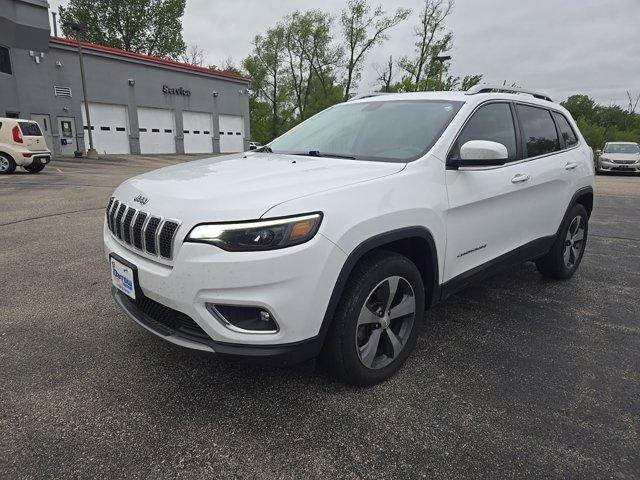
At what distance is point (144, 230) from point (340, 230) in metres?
0.99

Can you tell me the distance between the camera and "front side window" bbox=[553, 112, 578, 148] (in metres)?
4.13

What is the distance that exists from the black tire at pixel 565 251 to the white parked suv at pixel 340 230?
1.93 ft

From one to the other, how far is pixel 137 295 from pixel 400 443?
1.52 meters

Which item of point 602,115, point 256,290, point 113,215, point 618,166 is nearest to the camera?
point 256,290

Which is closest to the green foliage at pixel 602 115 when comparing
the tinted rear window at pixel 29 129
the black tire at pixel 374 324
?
the tinted rear window at pixel 29 129

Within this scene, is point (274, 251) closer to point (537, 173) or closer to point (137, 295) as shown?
point (137, 295)

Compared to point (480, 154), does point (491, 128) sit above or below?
above

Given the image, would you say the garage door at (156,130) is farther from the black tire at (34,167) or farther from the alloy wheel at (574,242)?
the alloy wheel at (574,242)

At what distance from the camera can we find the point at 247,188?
217 centimetres

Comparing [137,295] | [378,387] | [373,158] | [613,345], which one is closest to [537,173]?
[613,345]

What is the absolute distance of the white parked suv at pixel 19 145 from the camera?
1408cm

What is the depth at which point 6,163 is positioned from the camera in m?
14.3

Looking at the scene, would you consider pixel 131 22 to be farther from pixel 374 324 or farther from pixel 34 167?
pixel 374 324

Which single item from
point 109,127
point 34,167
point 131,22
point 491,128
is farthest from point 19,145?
point 131,22
